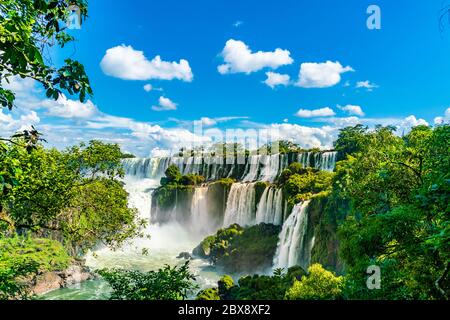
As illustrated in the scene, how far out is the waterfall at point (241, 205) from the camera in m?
34.2

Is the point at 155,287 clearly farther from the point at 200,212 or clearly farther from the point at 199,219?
the point at 199,219

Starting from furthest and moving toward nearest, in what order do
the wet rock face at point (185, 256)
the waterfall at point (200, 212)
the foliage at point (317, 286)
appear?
the waterfall at point (200, 212) → the wet rock face at point (185, 256) → the foliage at point (317, 286)

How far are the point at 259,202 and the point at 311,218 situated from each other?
32.0 feet

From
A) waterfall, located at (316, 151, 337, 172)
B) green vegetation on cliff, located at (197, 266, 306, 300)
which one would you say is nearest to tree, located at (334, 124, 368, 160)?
waterfall, located at (316, 151, 337, 172)

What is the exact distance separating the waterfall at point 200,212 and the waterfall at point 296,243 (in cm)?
1598

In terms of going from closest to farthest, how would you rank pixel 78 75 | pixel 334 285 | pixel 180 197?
pixel 78 75 → pixel 334 285 → pixel 180 197

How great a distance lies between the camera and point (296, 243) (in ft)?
79.0

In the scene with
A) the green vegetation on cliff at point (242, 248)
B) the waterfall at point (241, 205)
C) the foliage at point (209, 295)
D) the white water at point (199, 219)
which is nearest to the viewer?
the foliage at point (209, 295)

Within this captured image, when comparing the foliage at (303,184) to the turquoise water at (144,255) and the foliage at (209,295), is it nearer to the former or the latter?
the turquoise water at (144,255)

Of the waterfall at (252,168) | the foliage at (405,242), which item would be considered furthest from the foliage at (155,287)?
the waterfall at (252,168)

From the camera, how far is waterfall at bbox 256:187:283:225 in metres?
30.4
